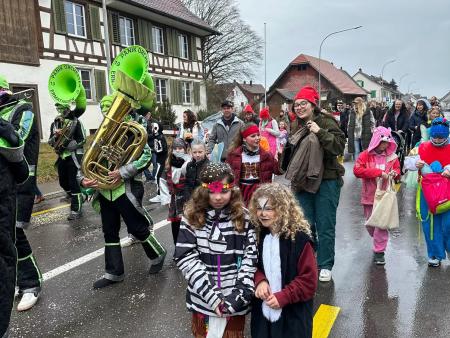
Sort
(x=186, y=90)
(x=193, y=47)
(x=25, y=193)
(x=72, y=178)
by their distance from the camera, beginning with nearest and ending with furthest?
(x=25, y=193)
(x=72, y=178)
(x=193, y=47)
(x=186, y=90)

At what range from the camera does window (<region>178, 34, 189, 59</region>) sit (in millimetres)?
26578

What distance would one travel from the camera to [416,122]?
970 cm

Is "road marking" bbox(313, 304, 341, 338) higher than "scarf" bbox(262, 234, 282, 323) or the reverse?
the reverse

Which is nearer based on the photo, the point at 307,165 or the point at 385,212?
the point at 307,165

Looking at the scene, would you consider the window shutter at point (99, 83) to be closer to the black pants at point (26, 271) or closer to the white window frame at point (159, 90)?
the white window frame at point (159, 90)

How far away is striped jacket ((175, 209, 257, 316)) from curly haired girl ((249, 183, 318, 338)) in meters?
0.08

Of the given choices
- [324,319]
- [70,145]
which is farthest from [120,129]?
[70,145]

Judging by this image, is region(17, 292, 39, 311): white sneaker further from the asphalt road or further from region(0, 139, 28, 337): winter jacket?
region(0, 139, 28, 337): winter jacket

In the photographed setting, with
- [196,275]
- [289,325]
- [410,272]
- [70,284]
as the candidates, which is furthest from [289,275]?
[70,284]

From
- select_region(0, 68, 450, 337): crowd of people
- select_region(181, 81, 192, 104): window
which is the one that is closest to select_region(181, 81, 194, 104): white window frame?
select_region(181, 81, 192, 104): window

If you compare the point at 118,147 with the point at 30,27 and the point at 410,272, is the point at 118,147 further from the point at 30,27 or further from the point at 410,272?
the point at 30,27

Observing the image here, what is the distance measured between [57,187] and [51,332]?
24.3ft

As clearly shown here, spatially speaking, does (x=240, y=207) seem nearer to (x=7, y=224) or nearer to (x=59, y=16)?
(x=7, y=224)

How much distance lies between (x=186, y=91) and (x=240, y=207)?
26.0 m
